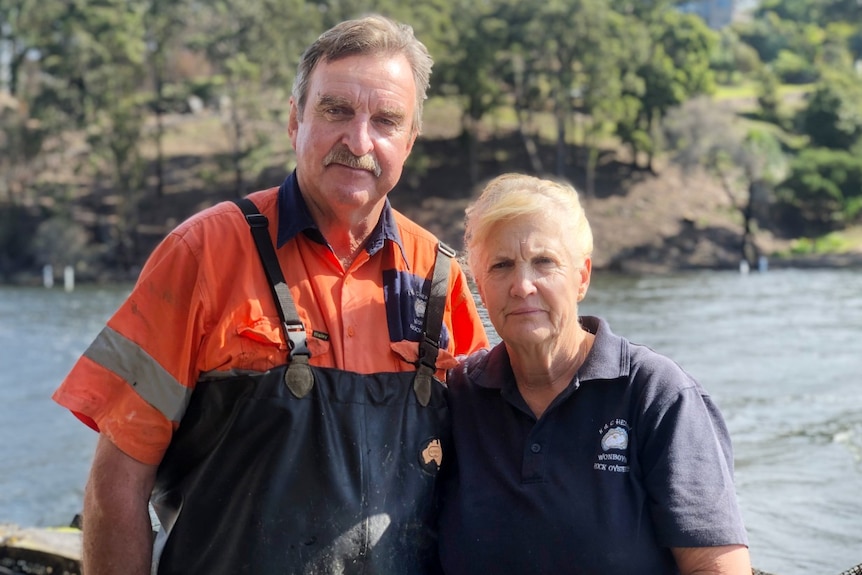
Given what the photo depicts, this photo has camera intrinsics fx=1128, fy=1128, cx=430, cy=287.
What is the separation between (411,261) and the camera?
346cm

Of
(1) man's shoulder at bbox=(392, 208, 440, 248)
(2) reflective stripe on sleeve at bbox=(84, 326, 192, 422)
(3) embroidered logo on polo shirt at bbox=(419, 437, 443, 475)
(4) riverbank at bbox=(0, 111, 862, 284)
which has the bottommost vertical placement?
(4) riverbank at bbox=(0, 111, 862, 284)

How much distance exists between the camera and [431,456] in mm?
3221

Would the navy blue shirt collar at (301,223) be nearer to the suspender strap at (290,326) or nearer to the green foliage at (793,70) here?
the suspender strap at (290,326)

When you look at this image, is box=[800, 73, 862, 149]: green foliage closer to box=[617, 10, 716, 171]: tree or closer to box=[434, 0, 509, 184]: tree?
box=[617, 10, 716, 171]: tree

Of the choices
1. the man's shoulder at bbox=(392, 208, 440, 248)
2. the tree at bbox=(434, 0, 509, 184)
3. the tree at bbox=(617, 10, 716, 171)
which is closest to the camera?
the man's shoulder at bbox=(392, 208, 440, 248)

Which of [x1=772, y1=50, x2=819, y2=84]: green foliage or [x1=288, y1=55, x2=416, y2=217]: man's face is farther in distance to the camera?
[x1=772, y1=50, x2=819, y2=84]: green foliage

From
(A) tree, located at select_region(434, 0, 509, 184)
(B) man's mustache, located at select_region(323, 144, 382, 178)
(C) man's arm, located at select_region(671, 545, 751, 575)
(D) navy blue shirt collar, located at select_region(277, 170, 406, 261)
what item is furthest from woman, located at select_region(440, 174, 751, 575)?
(A) tree, located at select_region(434, 0, 509, 184)

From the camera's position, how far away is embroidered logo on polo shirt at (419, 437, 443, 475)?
10.5 feet

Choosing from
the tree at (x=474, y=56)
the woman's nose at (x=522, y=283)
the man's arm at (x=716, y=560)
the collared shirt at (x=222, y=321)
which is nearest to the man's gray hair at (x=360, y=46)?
the collared shirt at (x=222, y=321)

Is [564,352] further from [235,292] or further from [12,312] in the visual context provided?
[12,312]

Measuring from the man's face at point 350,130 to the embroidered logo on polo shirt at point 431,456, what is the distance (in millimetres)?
710

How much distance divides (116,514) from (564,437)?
3.98 ft

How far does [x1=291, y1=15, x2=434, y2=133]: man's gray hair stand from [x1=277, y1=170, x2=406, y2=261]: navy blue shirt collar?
24cm

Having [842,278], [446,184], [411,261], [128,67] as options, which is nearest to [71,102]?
[128,67]
